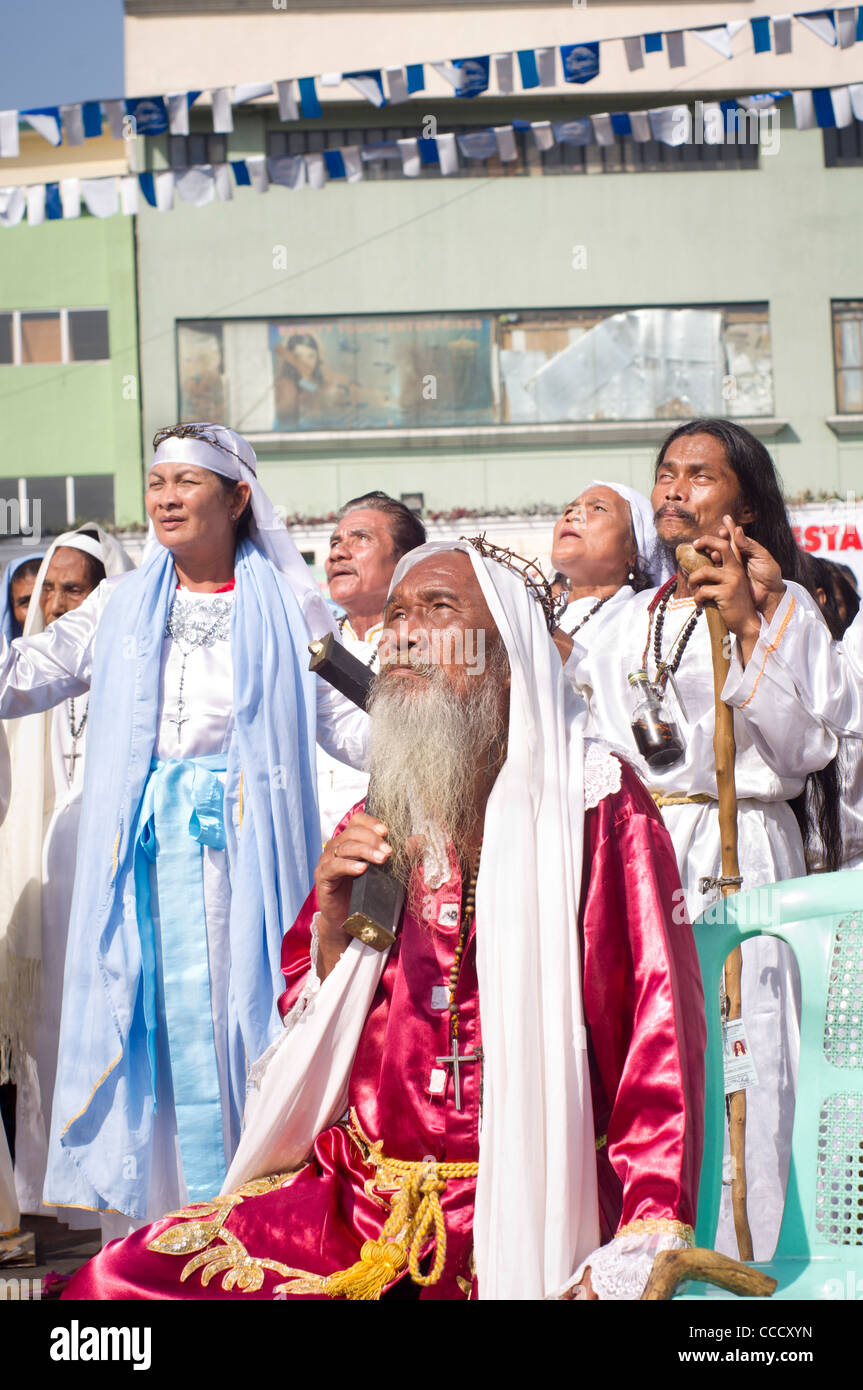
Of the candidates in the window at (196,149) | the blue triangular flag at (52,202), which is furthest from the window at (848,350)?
the blue triangular flag at (52,202)

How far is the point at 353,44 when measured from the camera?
93.6 ft

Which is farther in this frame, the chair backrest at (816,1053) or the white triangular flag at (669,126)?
the white triangular flag at (669,126)

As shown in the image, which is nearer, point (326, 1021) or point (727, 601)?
point (326, 1021)

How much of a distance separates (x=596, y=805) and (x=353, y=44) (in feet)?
94.6

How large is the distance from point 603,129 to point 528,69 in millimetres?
897

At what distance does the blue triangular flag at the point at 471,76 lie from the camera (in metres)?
9.36

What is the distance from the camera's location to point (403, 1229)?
262 centimetres

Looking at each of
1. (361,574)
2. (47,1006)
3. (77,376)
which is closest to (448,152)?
(361,574)

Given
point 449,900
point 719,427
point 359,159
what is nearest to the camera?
point 449,900

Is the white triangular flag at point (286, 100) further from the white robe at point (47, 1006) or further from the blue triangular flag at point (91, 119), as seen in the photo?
the white robe at point (47, 1006)

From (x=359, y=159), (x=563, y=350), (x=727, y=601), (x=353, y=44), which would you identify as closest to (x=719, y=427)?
(x=727, y=601)

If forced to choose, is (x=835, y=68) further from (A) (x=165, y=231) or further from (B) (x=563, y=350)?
(A) (x=165, y=231)

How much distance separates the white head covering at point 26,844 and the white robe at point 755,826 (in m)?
3.03

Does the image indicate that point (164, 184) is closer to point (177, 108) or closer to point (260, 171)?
point (260, 171)
